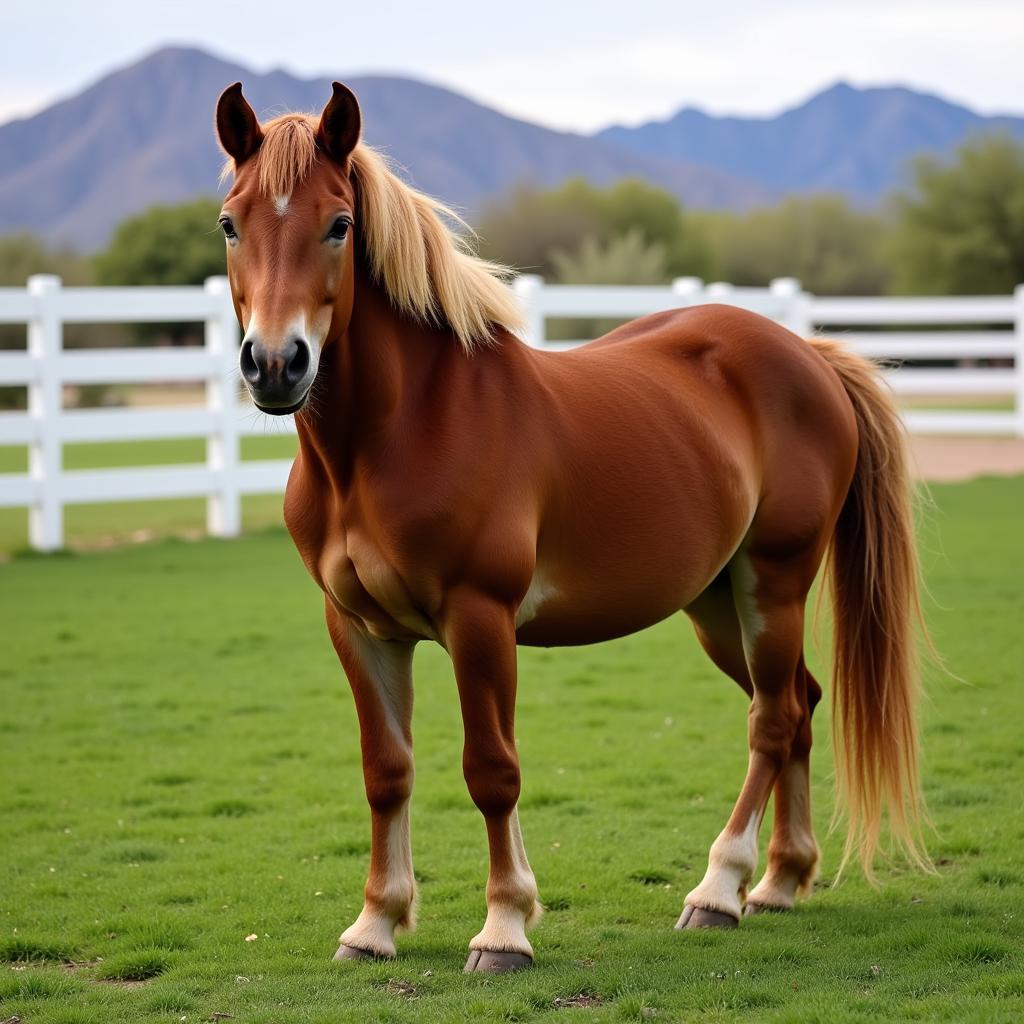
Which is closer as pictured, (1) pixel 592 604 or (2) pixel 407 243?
(2) pixel 407 243

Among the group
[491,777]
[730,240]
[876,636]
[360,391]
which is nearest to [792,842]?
[876,636]

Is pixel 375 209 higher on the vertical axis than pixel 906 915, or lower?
higher

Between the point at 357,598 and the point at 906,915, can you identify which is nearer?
the point at 357,598

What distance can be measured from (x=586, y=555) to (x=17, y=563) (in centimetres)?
854

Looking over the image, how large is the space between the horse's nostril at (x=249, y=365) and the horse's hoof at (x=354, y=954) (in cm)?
161

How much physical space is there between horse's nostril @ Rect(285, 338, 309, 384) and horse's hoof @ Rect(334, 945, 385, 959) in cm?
160

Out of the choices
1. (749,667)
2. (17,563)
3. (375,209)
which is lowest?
(17,563)

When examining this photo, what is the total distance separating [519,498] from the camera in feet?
11.4

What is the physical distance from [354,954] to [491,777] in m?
0.67

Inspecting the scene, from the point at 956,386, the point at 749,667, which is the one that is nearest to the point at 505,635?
the point at 749,667

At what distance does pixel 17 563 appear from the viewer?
11.1 m

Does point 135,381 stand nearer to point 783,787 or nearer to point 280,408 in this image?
point 783,787

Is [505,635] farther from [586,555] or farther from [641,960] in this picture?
[641,960]

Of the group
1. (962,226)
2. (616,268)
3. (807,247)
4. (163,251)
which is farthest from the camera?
(807,247)
